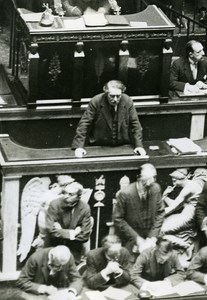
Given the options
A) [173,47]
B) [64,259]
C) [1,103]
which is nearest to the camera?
[64,259]

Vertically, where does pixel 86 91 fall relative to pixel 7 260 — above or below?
above

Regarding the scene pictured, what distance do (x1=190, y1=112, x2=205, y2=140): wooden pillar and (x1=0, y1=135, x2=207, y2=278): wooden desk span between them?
187cm

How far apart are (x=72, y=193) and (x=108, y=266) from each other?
83cm

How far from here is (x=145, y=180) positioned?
510 inches

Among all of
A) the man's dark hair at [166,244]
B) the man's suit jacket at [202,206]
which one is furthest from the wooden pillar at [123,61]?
the man's dark hair at [166,244]

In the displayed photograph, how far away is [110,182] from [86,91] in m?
2.04

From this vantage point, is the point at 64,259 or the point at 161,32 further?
the point at 161,32

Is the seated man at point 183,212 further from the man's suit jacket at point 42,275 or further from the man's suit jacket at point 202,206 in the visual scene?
the man's suit jacket at point 42,275

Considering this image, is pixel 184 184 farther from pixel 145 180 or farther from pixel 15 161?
pixel 15 161

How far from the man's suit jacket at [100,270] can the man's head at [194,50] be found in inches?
124

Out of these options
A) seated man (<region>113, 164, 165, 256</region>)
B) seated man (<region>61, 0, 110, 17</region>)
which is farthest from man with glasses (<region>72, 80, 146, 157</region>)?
seated man (<region>61, 0, 110, 17</region>)

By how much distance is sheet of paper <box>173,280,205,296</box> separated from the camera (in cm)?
1305

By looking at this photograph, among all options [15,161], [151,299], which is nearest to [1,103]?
[15,161]

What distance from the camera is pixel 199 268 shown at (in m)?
13.3
